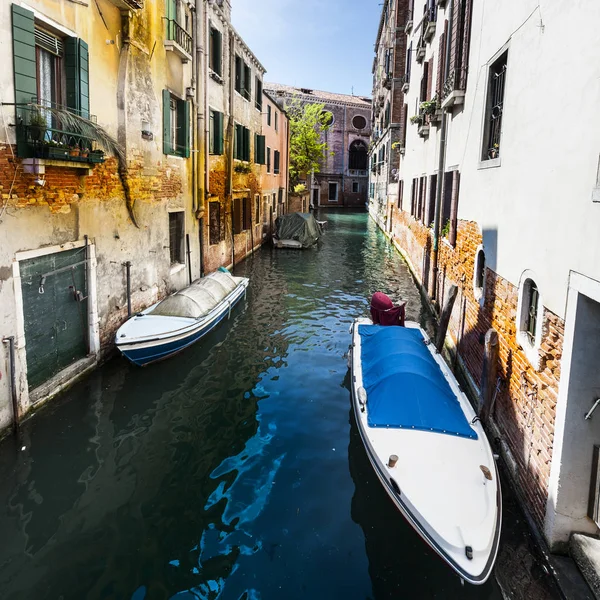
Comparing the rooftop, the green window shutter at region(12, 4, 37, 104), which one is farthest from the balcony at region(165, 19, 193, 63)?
the rooftop

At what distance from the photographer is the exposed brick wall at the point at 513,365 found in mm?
4261

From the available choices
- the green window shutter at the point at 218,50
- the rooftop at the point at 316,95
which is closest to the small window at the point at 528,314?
the green window shutter at the point at 218,50

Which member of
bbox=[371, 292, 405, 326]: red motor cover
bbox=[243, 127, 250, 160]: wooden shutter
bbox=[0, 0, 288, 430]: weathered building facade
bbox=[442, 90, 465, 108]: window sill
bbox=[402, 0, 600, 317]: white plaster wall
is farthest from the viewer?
bbox=[243, 127, 250, 160]: wooden shutter

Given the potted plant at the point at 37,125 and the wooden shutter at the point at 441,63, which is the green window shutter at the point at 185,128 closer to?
the wooden shutter at the point at 441,63

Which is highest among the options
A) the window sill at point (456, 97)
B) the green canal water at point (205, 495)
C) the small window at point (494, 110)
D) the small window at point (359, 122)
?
the small window at point (359, 122)

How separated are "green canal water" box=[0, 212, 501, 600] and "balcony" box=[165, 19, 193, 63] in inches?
240

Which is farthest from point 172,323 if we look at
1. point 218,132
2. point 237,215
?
point 237,215

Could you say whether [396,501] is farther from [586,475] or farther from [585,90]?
[585,90]

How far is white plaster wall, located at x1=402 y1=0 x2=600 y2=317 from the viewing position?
378 cm

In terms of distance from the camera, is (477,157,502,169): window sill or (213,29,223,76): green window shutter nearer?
(477,157,502,169): window sill

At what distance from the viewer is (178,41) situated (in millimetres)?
10500

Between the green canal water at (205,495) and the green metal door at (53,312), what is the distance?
1.75 feet

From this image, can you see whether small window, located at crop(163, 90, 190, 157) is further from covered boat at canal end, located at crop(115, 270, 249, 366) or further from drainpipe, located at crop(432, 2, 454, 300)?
drainpipe, located at crop(432, 2, 454, 300)

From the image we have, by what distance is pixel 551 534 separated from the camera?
402cm
